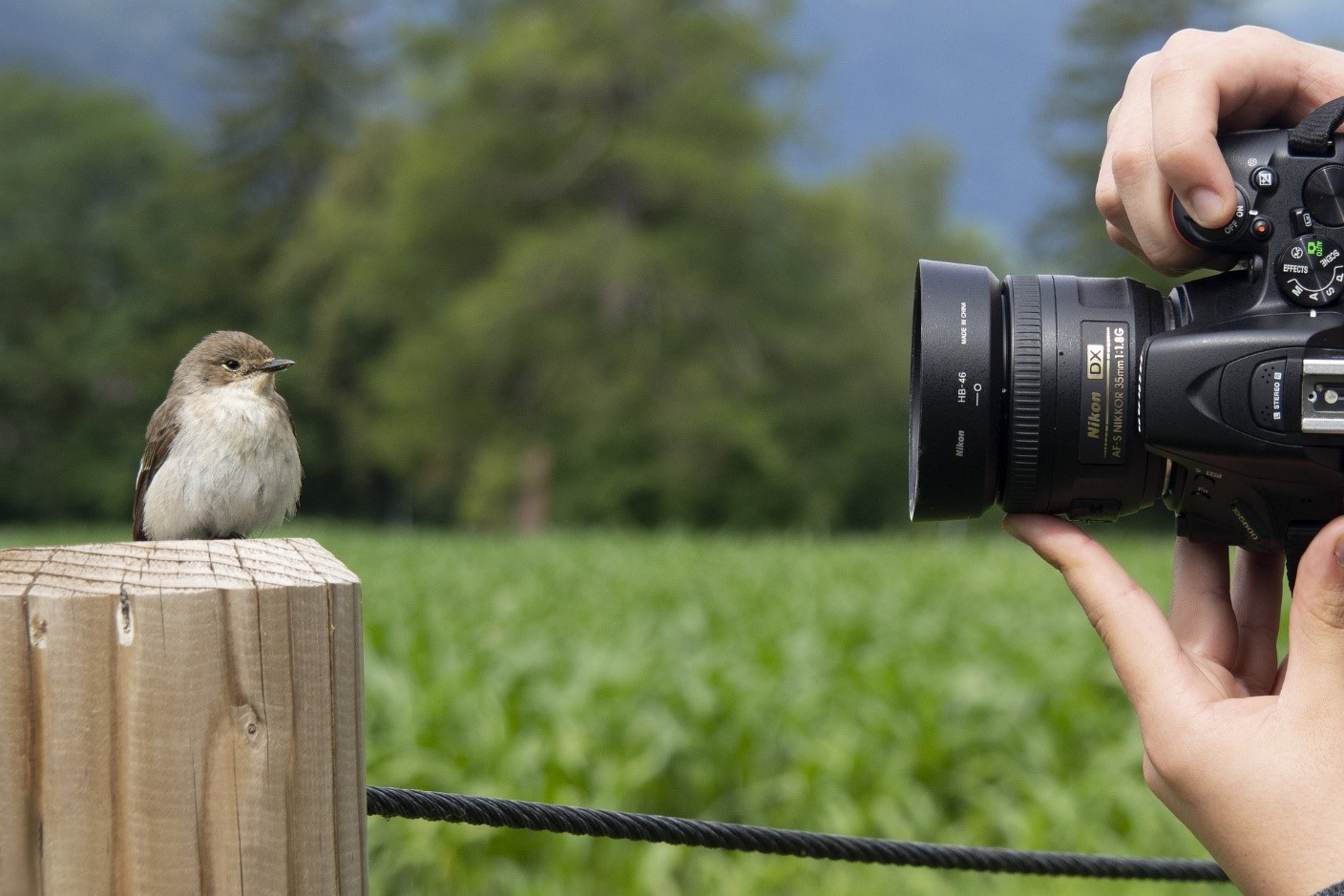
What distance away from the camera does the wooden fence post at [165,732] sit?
0.95 meters

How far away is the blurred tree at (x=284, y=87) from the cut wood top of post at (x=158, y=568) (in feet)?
150

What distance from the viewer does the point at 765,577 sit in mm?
11117

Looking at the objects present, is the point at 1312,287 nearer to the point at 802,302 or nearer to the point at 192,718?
the point at 192,718

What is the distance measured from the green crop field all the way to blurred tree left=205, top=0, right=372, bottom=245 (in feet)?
132

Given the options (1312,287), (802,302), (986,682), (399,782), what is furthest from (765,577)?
(802,302)

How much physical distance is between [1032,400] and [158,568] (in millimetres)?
1219

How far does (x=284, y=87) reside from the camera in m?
45.2

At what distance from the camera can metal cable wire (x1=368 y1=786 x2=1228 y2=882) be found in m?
1.46

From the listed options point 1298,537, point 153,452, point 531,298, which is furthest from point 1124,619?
point 531,298

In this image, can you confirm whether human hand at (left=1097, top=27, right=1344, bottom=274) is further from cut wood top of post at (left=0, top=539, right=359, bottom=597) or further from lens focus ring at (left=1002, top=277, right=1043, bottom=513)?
cut wood top of post at (left=0, top=539, right=359, bottom=597)

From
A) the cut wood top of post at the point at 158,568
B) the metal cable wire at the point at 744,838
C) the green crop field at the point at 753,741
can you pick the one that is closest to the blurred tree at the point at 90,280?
the green crop field at the point at 753,741

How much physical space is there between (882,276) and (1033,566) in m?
28.8

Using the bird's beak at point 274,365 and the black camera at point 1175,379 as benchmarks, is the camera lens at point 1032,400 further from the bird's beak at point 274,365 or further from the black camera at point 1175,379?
the bird's beak at point 274,365

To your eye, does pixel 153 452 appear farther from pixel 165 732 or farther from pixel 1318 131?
pixel 1318 131
